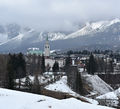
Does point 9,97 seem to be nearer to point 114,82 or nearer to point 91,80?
point 91,80

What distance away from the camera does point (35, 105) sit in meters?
14.2

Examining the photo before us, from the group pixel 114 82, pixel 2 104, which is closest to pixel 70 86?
pixel 114 82

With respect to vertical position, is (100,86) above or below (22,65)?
below

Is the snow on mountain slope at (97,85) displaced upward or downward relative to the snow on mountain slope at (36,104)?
downward

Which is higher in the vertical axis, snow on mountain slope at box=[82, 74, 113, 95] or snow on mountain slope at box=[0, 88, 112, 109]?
snow on mountain slope at box=[0, 88, 112, 109]

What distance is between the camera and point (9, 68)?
50.9 metres

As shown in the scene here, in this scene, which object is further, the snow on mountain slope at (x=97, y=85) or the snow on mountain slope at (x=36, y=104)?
the snow on mountain slope at (x=97, y=85)

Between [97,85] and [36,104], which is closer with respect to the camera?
[36,104]

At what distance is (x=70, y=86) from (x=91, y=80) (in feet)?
54.1

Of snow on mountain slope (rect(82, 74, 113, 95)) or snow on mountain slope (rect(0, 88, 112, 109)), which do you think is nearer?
snow on mountain slope (rect(0, 88, 112, 109))

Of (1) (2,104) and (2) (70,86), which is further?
(2) (70,86)

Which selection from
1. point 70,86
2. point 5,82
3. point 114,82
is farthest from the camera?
point 114,82

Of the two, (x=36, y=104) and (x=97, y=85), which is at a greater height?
(x=36, y=104)

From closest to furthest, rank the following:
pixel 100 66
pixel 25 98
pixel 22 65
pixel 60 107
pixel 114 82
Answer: pixel 60 107, pixel 25 98, pixel 22 65, pixel 114 82, pixel 100 66
